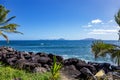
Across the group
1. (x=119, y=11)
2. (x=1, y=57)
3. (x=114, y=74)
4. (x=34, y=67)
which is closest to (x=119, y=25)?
(x=119, y=11)

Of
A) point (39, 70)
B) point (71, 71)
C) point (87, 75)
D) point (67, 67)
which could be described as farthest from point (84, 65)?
point (39, 70)

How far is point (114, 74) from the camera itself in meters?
17.9

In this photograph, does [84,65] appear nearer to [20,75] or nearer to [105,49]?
[105,49]

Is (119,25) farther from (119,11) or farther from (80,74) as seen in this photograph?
(80,74)

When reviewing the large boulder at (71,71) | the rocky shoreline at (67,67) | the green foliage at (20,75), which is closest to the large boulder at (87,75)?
the rocky shoreline at (67,67)

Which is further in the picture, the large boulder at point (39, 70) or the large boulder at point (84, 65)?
the large boulder at point (84, 65)

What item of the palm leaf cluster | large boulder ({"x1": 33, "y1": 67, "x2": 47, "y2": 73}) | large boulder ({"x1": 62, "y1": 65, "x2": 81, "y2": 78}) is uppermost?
the palm leaf cluster

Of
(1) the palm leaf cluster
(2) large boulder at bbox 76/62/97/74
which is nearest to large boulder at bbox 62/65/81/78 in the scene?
(2) large boulder at bbox 76/62/97/74

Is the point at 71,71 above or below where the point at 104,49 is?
below

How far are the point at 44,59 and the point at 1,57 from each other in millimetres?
4199

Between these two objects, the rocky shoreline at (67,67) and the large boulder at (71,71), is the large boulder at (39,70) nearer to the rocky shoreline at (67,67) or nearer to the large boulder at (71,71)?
the rocky shoreline at (67,67)

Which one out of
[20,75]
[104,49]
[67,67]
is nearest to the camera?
[104,49]

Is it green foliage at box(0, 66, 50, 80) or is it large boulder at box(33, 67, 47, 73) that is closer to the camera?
green foliage at box(0, 66, 50, 80)

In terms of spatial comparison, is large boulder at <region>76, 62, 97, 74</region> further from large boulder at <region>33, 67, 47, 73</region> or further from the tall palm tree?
the tall palm tree
